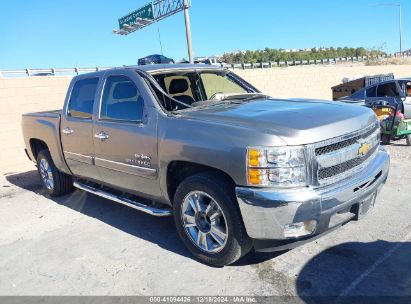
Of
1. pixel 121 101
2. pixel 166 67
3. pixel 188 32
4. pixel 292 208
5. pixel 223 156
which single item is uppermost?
pixel 188 32

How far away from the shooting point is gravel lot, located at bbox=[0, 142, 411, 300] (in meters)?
3.35

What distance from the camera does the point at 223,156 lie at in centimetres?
334

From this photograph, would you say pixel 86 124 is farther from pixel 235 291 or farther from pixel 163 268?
pixel 235 291

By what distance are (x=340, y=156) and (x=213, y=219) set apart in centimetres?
123

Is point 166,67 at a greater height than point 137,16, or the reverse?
point 137,16

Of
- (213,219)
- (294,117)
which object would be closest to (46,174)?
(213,219)

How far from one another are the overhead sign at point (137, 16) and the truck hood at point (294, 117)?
946 inches

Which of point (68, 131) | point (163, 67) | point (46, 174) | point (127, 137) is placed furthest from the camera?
point (46, 174)

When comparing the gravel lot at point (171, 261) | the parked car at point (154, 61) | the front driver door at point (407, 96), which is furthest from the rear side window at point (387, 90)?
the parked car at point (154, 61)

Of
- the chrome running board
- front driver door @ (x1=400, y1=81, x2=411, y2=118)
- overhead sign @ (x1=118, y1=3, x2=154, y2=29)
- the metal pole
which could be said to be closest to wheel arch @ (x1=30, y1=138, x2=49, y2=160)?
the chrome running board

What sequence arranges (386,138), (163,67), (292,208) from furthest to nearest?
(386,138), (163,67), (292,208)

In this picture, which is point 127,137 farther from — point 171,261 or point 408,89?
point 408,89

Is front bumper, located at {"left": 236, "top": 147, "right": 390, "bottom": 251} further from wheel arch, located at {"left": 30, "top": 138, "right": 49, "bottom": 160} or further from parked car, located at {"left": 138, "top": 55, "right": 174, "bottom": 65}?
parked car, located at {"left": 138, "top": 55, "right": 174, "bottom": 65}

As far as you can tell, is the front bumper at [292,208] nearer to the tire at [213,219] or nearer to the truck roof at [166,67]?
the tire at [213,219]
